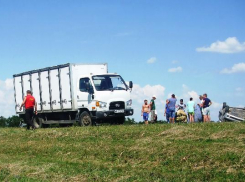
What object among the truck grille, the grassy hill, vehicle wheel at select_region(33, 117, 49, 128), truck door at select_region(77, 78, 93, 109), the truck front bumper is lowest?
the grassy hill

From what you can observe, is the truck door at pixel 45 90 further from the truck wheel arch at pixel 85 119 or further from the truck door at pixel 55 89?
the truck wheel arch at pixel 85 119

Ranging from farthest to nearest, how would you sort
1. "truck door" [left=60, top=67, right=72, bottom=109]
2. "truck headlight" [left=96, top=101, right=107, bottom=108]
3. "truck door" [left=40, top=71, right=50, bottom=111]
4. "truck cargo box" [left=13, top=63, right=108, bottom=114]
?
"truck door" [left=40, top=71, right=50, bottom=111] < "truck door" [left=60, top=67, right=72, bottom=109] < "truck cargo box" [left=13, top=63, right=108, bottom=114] < "truck headlight" [left=96, top=101, right=107, bottom=108]

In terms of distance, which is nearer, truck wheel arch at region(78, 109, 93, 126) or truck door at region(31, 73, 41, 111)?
truck wheel arch at region(78, 109, 93, 126)

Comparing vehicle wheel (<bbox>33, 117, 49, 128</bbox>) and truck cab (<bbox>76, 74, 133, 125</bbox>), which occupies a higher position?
truck cab (<bbox>76, 74, 133, 125</bbox>)

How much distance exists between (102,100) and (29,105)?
3597 mm

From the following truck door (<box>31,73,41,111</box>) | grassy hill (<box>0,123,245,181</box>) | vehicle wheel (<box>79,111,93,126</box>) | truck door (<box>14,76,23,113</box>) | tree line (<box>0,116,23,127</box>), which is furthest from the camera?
tree line (<box>0,116,23,127</box>)

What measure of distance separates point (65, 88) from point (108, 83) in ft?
10.3

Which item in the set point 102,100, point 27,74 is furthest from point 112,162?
point 27,74

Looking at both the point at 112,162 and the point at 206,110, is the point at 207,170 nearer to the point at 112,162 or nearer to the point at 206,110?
the point at 112,162

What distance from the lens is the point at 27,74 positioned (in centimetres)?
3469

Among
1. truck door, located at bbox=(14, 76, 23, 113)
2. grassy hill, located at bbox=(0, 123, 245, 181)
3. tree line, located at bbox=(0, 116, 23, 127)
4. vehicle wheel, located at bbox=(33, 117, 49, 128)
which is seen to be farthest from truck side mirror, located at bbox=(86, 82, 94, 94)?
tree line, located at bbox=(0, 116, 23, 127)

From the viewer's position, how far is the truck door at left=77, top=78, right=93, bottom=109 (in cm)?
2822

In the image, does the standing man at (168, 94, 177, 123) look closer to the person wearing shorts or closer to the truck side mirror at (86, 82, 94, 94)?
the person wearing shorts

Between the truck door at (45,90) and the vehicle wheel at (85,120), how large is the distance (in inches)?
167
